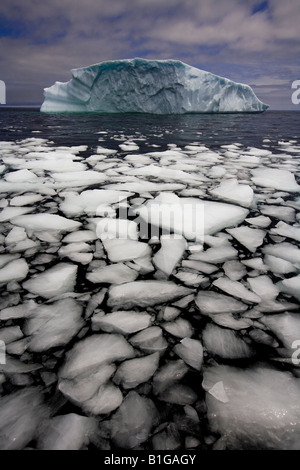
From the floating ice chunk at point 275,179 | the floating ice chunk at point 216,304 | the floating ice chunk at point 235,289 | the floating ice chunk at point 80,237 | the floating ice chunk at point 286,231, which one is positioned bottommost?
the floating ice chunk at point 216,304

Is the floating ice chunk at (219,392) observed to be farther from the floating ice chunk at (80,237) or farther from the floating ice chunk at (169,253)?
the floating ice chunk at (80,237)

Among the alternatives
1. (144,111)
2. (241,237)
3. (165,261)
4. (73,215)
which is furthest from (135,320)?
(144,111)

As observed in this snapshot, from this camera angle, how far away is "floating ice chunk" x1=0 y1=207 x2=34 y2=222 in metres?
1.45

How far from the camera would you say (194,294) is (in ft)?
3.00

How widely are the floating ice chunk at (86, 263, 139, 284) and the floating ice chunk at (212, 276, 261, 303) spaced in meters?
0.30

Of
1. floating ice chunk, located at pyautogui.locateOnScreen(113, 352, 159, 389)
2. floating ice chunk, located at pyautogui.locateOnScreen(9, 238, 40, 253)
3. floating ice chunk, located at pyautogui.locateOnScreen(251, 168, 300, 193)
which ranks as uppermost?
floating ice chunk, located at pyautogui.locateOnScreen(251, 168, 300, 193)

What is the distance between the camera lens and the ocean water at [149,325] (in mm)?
562

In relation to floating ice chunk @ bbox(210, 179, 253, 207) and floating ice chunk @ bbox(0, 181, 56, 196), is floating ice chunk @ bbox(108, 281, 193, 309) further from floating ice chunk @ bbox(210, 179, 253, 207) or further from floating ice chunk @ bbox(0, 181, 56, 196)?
floating ice chunk @ bbox(0, 181, 56, 196)

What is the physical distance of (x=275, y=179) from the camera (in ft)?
7.17

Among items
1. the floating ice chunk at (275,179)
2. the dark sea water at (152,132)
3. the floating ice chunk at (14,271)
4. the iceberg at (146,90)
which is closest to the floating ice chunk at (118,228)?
the floating ice chunk at (14,271)

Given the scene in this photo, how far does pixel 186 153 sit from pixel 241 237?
2316mm

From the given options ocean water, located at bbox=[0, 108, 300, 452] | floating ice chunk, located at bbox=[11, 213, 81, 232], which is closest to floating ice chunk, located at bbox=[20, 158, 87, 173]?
ocean water, located at bbox=[0, 108, 300, 452]

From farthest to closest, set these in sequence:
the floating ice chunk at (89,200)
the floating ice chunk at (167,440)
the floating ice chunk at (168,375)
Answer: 1. the floating ice chunk at (89,200)
2. the floating ice chunk at (168,375)
3. the floating ice chunk at (167,440)
